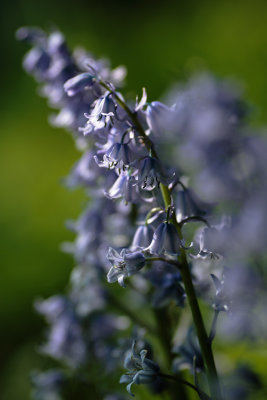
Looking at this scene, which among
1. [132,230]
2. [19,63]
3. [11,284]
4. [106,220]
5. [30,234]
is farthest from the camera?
[19,63]

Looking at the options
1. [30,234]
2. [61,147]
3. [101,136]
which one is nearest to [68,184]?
[101,136]

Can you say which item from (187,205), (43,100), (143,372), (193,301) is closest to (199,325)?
(193,301)

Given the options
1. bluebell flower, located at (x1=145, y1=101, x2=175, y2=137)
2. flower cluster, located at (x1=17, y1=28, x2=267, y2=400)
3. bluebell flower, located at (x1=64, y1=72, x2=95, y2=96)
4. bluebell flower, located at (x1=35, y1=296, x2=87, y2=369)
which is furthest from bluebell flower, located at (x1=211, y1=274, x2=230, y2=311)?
bluebell flower, located at (x1=35, y1=296, x2=87, y2=369)

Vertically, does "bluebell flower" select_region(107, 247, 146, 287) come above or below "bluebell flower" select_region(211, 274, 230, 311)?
below

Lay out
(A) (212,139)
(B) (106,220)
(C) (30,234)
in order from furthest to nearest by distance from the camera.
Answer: (C) (30,234) < (B) (106,220) < (A) (212,139)

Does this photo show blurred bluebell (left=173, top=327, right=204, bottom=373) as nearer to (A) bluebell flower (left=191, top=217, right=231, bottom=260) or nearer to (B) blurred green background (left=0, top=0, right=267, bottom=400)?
(A) bluebell flower (left=191, top=217, right=231, bottom=260)

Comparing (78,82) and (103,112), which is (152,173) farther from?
(78,82)

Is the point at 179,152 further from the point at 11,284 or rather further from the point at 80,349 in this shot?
the point at 11,284
